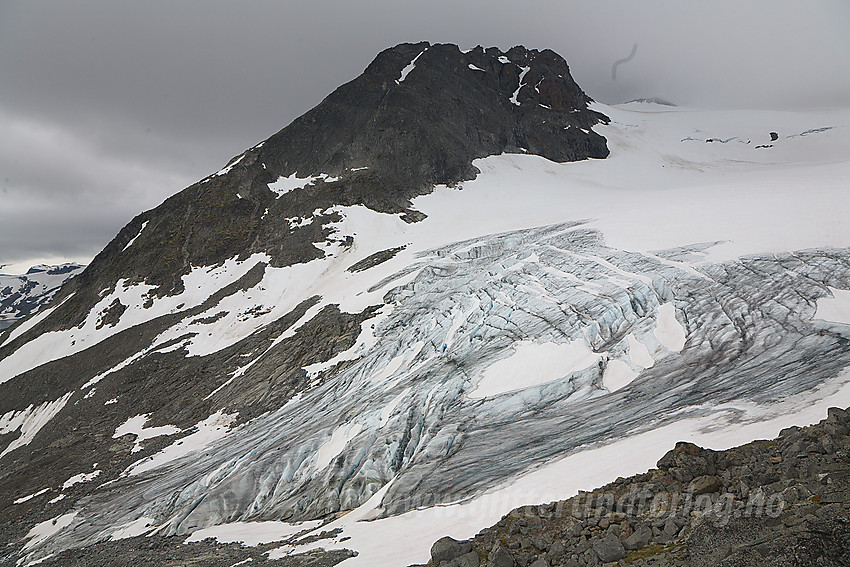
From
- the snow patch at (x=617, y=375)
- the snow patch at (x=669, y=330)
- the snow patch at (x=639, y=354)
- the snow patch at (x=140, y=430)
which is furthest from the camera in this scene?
the snow patch at (x=140, y=430)

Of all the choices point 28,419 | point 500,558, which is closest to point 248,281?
point 28,419

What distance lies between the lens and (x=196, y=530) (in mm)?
17469

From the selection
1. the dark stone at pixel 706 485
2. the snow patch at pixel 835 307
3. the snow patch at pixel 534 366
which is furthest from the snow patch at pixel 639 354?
the dark stone at pixel 706 485

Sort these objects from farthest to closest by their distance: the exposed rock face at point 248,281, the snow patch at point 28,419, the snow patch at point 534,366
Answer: the snow patch at point 28,419 → the exposed rock face at point 248,281 → the snow patch at point 534,366

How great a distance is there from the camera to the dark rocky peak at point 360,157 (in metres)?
51.7

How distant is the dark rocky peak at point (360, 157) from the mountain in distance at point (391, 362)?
0.58m

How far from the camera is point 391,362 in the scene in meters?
23.5

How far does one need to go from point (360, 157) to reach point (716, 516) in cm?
6140

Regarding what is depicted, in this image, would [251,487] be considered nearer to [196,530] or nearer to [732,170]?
[196,530]

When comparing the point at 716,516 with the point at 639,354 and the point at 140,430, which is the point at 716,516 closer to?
the point at 639,354

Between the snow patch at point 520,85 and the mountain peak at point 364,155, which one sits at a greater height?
the snow patch at point 520,85

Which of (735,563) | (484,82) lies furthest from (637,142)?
(735,563)

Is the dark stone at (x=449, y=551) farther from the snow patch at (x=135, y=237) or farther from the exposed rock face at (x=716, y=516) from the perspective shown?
the snow patch at (x=135, y=237)

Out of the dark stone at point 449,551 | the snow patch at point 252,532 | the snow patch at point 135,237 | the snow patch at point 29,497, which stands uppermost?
the snow patch at point 135,237
